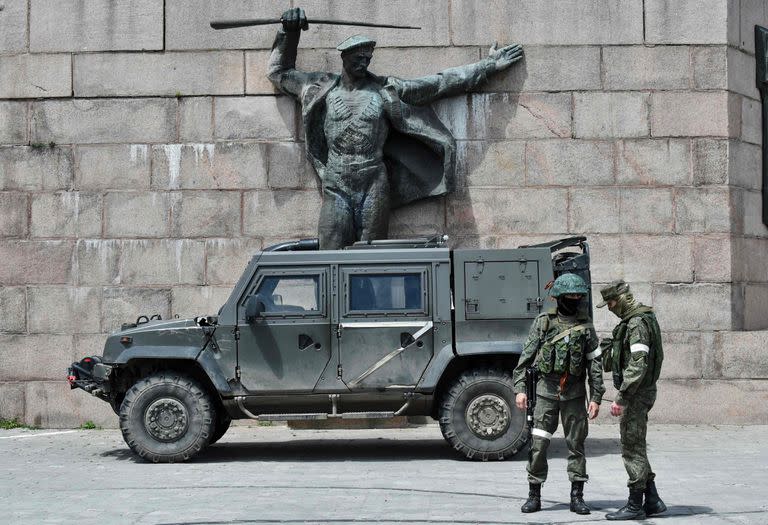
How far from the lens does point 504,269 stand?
35.8ft

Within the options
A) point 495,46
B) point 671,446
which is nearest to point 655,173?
point 495,46

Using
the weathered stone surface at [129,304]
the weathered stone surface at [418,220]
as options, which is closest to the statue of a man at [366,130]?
the weathered stone surface at [418,220]

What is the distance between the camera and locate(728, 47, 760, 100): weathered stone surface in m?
13.8

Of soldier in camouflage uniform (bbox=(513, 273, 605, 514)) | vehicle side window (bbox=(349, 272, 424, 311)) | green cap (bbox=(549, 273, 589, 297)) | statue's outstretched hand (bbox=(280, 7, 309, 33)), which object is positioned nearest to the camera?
soldier in camouflage uniform (bbox=(513, 273, 605, 514))

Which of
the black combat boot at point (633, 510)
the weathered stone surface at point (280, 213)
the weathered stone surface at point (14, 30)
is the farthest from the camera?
the weathered stone surface at point (14, 30)

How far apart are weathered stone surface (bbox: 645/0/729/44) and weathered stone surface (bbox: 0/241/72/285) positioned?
7.35m

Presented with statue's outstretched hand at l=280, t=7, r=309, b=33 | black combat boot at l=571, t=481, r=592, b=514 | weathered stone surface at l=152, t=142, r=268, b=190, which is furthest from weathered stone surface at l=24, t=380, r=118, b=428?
black combat boot at l=571, t=481, r=592, b=514

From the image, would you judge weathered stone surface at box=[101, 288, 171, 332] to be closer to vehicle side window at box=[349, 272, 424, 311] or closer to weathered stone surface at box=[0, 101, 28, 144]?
weathered stone surface at box=[0, 101, 28, 144]

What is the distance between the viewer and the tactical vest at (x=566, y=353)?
8.13 meters

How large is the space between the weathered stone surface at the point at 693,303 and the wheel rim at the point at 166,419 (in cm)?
575

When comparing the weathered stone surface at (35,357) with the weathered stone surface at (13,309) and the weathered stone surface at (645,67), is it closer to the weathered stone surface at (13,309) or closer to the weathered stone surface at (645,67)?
the weathered stone surface at (13,309)

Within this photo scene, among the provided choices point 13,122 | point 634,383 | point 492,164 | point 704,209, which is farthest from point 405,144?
point 634,383

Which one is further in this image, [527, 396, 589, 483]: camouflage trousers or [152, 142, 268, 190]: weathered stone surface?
[152, 142, 268, 190]: weathered stone surface

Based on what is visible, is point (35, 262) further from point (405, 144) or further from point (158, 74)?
point (405, 144)
